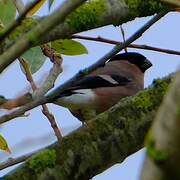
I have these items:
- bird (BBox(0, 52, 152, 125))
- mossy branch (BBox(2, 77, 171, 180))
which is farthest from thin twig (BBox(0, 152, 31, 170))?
bird (BBox(0, 52, 152, 125))

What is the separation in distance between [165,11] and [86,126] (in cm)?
45

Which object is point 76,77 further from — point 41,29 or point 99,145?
point 41,29

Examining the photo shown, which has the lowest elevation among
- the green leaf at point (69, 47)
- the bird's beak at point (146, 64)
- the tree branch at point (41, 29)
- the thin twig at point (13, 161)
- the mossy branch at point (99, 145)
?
the mossy branch at point (99, 145)

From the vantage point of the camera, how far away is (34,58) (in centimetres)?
224

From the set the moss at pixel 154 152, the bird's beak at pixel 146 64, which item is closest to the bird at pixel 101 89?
the bird's beak at pixel 146 64

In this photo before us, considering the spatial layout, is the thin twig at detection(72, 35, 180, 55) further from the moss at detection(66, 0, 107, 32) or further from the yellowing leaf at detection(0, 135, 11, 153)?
the yellowing leaf at detection(0, 135, 11, 153)

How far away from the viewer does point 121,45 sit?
66.2 inches

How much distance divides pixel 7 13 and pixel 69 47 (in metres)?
0.34

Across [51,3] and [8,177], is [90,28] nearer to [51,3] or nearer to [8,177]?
[51,3]

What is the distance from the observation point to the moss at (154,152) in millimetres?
600

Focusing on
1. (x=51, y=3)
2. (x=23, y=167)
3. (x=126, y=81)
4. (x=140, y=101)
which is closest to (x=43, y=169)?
(x=23, y=167)

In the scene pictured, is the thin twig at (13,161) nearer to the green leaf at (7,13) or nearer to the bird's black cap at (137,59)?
the green leaf at (7,13)

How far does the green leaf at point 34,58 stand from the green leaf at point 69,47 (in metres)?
0.07

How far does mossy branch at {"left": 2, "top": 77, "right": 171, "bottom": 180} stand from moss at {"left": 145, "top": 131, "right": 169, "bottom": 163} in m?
1.13
